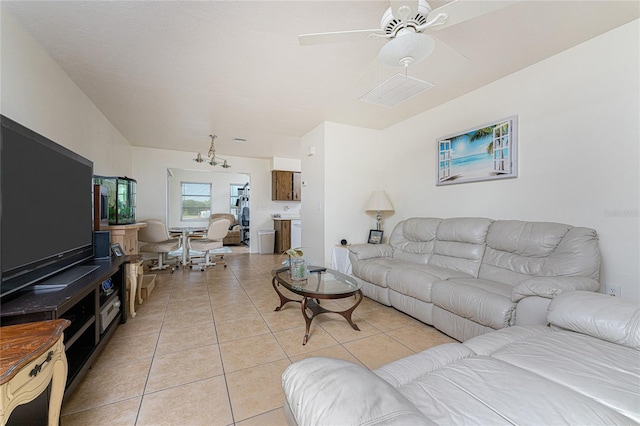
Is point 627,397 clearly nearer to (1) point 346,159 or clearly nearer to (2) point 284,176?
(1) point 346,159

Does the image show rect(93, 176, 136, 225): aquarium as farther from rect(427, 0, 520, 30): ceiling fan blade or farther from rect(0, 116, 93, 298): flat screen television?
rect(427, 0, 520, 30): ceiling fan blade

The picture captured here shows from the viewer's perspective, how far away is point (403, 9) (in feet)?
4.21

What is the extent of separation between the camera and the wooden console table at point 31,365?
755 mm

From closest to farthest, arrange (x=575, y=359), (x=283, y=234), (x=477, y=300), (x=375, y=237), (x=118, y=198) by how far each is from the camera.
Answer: (x=575, y=359) → (x=477, y=300) → (x=118, y=198) → (x=375, y=237) → (x=283, y=234)

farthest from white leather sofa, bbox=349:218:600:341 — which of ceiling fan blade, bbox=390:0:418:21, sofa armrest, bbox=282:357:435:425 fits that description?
ceiling fan blade, bbox=390:0:418:21

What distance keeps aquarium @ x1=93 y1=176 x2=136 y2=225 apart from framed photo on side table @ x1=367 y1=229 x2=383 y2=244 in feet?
11.1

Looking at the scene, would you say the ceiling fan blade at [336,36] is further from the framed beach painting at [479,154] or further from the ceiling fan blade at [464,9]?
the framed beach painting at [479,154]

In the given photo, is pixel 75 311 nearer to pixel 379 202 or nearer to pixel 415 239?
pixel 415 239

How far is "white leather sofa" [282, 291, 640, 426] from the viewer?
2.23 feet

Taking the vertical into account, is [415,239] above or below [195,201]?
below

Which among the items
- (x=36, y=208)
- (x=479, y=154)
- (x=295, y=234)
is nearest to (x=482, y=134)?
(x=479, y=154)

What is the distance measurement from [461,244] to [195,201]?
878cm

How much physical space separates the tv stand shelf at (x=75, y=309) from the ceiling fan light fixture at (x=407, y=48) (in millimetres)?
2116

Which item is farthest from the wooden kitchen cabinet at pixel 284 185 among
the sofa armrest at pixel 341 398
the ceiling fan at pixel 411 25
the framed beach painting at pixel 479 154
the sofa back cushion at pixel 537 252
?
the sofa armrest at pixel 341 398
